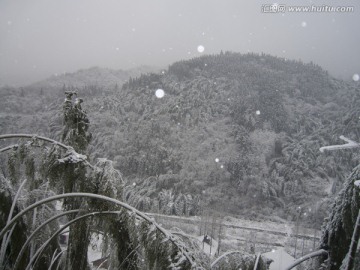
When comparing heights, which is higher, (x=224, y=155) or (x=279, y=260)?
(x=279, y=260)

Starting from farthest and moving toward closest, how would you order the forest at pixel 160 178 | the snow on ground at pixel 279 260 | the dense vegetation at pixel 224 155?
the dense vegetation at pixel 224 155, the snow on ground at pixel 279 260, the forest at pixel 160 178

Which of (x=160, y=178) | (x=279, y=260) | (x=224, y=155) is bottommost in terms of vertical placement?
(x=160, y=178)

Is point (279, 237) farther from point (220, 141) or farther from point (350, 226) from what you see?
point (220, 141)

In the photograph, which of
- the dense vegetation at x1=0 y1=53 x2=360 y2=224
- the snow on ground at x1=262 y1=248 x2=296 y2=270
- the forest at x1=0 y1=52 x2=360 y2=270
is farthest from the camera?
the dense vegetation at x1=0 y1=53 x2=360 y2=224

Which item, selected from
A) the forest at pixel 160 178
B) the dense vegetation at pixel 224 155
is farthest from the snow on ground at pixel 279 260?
the dense vegetation at pixel 224 155

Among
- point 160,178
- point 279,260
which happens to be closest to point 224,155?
point 160,178

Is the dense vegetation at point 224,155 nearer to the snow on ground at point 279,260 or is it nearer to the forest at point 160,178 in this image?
the forest at point 160,178

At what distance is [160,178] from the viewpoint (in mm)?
122812

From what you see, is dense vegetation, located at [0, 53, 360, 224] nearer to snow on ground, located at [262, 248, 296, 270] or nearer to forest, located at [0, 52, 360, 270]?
forest, located at [0, 52, 360, 270]

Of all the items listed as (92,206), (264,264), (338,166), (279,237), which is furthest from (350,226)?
(338,166)

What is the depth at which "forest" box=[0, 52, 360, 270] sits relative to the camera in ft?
10.8

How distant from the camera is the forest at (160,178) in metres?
3.28

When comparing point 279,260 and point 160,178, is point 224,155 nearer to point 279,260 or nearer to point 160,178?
point 160,178

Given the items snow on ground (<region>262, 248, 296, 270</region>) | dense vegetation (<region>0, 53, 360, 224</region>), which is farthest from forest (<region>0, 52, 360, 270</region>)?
snow on ground (<region>262, 248, 296, 270</region>)
